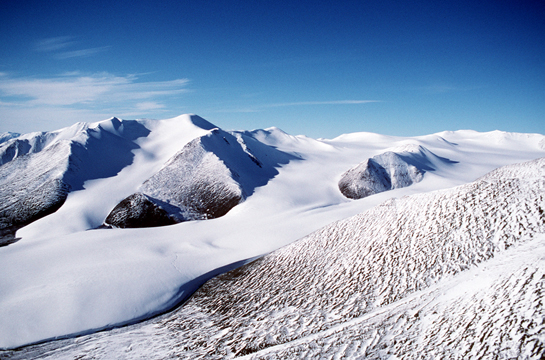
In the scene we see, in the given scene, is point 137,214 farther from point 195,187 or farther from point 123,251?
point 123,251

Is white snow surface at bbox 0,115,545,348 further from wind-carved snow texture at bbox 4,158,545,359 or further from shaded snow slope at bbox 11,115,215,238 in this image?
wind-carved snow texture at bbox 4,158,545,359

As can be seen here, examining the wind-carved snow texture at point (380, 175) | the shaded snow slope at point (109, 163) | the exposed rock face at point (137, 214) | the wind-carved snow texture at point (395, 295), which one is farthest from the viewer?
the wind-carved snow texture at point (380, 175)

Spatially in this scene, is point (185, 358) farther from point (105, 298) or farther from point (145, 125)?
point (145, 125)

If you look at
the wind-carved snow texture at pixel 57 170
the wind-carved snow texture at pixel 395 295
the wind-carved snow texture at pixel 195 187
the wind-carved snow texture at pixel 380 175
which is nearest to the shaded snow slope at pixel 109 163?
Result: the wind-carved snow texture at pixel 57 170

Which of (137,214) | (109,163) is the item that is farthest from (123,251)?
(109,163)

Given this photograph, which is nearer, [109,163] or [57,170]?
[57,170]

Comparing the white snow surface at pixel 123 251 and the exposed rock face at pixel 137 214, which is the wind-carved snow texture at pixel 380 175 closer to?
the white snow surface at pixel 123 251
